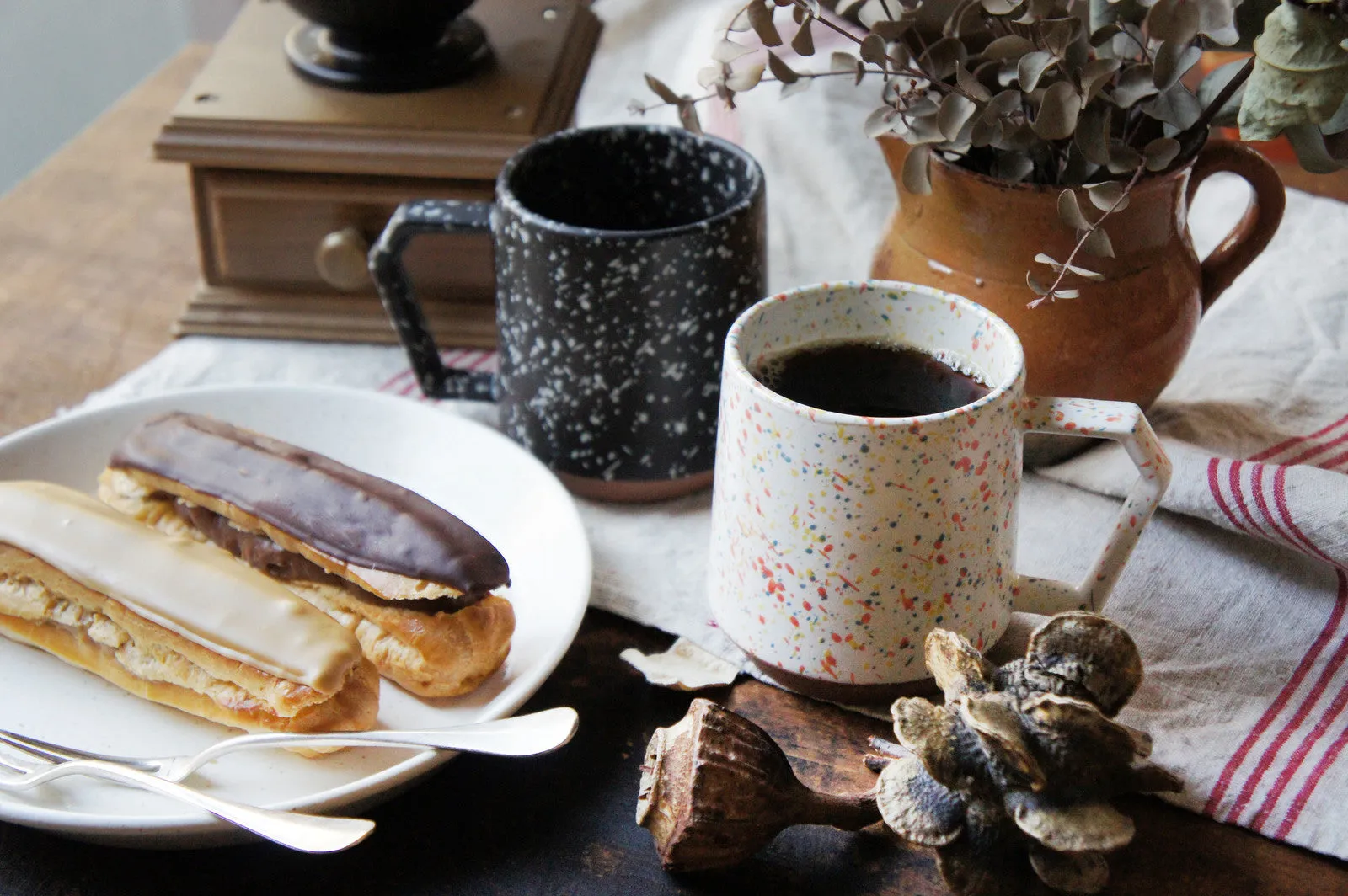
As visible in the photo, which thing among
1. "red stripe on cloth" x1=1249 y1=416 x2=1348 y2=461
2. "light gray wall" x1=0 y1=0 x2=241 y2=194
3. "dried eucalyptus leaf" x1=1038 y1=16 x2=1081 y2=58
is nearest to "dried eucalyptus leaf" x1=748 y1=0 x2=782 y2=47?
"dried eucalyptus leaf" x1=1038 y1=16 x2=1081 y2=58

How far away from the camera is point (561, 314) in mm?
686

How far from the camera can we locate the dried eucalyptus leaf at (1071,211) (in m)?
0.58

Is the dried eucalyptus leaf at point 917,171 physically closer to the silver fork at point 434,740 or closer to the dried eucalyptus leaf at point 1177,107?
the dried eucalyptus leaf at point 1177,107

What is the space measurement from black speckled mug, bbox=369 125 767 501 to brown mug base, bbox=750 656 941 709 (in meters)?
0.17

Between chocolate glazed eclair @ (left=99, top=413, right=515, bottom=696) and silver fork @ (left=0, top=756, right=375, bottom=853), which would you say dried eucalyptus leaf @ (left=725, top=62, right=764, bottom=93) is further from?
silver fork @ (left=0, top=756, right=375, bottom=853)

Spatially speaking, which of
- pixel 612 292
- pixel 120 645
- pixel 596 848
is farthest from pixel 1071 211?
pixel 120 645

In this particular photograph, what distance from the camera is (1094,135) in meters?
0.59

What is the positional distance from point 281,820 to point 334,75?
58 centimetres

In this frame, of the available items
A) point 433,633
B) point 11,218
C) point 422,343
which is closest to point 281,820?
point 433,633

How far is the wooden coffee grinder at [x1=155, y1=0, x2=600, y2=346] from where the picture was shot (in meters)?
0.85

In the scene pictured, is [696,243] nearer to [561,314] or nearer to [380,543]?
[561,314]

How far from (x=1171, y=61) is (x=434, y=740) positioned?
1.36 feet

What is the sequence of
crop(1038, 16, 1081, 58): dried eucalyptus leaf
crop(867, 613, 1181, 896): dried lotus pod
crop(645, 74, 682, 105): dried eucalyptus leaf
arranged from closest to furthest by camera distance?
1. crop(867, 613, 1181, 896): dried lotus pod
2. crop(1038, 16, 1081, 58): dried eucalyptus leaf
3. crop(645, 74, 682, 105): dried eucalyptus leaf

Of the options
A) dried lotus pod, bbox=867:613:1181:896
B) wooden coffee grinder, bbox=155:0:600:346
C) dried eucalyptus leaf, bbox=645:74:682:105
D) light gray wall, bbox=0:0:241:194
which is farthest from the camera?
light gray wall, bbox=0:0:241:194
